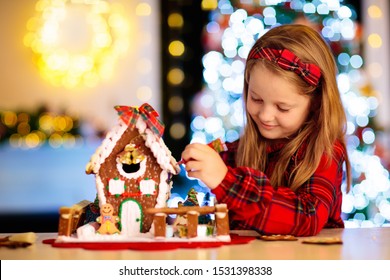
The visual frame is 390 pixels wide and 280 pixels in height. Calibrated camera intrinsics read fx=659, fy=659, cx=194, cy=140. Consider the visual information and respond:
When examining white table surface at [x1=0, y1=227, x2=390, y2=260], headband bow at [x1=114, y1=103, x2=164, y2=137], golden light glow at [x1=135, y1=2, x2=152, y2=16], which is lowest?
white table surface at [x1=0, y1=227, x2=390, y2=260]

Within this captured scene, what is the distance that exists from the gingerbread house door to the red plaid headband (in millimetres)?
468

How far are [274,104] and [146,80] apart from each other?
269 centimetres

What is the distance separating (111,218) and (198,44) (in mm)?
2817

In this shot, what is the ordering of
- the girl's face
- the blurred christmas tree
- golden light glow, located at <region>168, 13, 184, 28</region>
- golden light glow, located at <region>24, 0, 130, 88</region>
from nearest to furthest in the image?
1. the girl's face
2. the blurred christmas tree
3. golden light glow, located at <region>168, 13, 184, 28</region>
4. golden light glow, located at <region>24, 0, 130, 88</region>

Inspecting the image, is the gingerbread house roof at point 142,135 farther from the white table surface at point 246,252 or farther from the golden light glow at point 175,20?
the golden light glow at point 175,20

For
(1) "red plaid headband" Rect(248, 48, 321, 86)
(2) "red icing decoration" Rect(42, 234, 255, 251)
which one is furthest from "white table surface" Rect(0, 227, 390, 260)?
(1) "red plaid headband" Rect(248, 48, 321, 86)

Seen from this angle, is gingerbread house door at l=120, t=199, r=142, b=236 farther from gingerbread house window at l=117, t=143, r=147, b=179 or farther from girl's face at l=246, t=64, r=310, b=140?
girl's face at l=246, t=64, r=310, b=140

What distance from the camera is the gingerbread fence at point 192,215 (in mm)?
1245

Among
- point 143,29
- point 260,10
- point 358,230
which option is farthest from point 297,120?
point 143,29

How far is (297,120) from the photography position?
1526 mm

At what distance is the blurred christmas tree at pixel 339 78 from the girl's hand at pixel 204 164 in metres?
2.50

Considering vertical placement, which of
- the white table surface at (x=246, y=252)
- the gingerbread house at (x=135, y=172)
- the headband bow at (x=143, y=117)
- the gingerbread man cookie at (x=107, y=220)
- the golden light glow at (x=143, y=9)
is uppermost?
the golden light glow at (x=143, y=9)

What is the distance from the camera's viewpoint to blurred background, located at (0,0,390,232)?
3889 millimetres

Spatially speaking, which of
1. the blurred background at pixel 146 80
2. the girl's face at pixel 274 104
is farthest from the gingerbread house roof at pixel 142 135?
the blurred background at pixel 146 80
